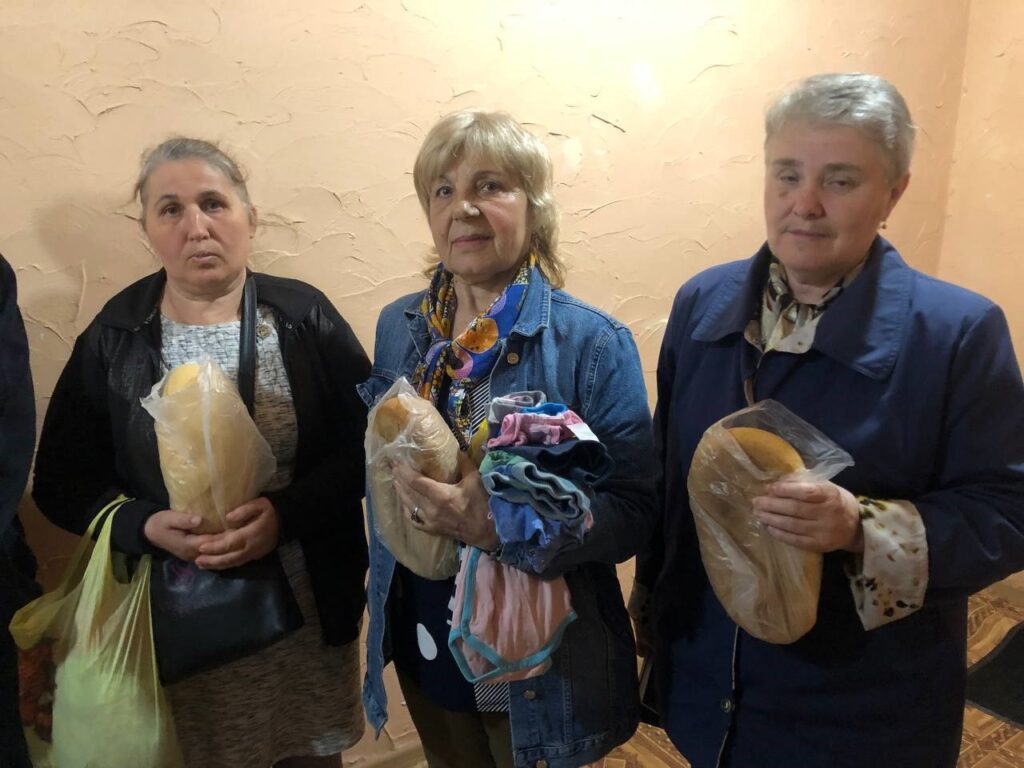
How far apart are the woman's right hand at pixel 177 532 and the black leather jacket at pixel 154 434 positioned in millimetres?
34

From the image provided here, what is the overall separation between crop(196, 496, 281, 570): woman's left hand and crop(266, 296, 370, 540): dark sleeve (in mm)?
40

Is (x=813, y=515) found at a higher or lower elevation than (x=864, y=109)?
lower

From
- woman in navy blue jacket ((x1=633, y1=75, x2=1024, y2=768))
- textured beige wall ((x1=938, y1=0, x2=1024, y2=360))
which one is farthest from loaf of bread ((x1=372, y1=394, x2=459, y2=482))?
textured beige wall ((x1=938, y1=0, x2=1024, y2=360))

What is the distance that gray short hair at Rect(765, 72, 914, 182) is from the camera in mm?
881

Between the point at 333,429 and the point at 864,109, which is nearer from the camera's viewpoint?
the point at 864,109

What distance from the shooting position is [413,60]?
1.54 metres

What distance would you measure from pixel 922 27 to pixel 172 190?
7.72 feet

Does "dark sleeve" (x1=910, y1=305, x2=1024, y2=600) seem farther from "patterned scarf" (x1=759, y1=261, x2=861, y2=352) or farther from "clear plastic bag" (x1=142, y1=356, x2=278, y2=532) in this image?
"clear plastic bag" (x1=142, y1=356, x2=278, y2=532)

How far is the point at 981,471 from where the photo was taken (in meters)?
0.88

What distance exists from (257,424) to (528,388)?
48 centimetres

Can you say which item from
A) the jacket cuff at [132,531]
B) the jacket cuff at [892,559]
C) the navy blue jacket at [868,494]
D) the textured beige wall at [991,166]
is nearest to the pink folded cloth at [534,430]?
the navy blue jacket at [868,494]

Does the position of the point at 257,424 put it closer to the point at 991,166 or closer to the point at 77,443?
the point at 77,443

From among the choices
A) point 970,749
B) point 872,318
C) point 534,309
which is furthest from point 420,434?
point 970,749

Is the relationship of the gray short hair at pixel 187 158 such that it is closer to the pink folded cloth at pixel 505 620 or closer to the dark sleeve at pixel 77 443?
the dark sleeve at pixel 77 443
